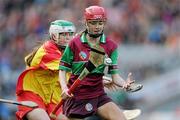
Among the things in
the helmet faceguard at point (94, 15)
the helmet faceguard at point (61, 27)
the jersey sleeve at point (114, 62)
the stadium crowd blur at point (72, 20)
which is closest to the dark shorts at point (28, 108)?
Answer: the helmet faceguard at point (61, 27)

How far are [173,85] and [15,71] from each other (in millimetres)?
4066

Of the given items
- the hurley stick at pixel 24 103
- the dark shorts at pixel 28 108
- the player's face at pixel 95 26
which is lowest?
the dark shorts at pixel 28 108

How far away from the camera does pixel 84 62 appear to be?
37.3ft

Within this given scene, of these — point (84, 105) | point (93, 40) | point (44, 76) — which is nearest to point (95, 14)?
point (93, 40)

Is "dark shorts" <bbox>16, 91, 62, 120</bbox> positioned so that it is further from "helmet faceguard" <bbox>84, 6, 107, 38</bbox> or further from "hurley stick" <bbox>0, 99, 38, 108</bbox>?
"helmet faceguard" <bbox>84, 6, 107, 38</bbox>

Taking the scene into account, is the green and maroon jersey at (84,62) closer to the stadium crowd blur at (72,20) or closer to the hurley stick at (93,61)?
the hurley stick at (93,61)

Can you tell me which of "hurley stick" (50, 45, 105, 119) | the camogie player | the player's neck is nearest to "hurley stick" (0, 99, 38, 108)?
the camogie player

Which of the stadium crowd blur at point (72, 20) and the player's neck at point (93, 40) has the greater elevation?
the player's neck at point (93, 40)

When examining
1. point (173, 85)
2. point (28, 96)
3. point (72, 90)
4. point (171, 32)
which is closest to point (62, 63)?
point (72, 90)

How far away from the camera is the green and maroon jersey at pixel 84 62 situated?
11.4 metres

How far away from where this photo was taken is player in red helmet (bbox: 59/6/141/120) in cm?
1134

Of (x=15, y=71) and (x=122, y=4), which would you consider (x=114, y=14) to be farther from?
(x=15, y=71)

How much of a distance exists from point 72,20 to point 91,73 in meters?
10.5

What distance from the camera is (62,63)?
37.9 ft
